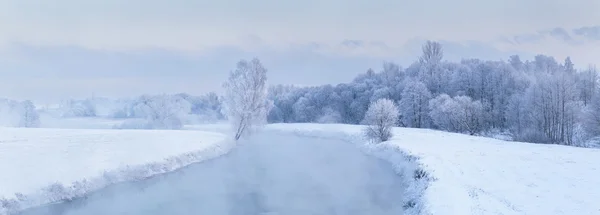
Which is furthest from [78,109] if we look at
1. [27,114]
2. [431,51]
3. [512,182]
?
[512,182]

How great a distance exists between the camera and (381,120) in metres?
46.5

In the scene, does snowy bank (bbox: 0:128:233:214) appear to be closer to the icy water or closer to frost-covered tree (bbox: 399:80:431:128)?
the icy water

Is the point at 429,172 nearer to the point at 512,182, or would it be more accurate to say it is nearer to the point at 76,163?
the point at 512,182

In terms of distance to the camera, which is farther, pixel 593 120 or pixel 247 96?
pixel 247 96

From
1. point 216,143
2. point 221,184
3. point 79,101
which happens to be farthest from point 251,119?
point 79,101

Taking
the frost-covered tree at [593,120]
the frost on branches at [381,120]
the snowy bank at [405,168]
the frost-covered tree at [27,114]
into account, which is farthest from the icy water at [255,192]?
the frost-covered tree at [27,114]

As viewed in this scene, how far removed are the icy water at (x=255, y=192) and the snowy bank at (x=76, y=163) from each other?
2.67ft

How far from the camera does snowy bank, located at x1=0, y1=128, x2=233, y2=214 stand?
19.1 meters

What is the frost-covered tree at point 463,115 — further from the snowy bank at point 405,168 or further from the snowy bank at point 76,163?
the snowy bank at point 76,163

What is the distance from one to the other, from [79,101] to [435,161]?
596 feet

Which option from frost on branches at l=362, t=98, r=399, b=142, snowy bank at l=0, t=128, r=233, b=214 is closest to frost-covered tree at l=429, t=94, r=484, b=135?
frost on branches at l=362, t=98, r=399, b=142

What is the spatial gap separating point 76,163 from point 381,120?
31.2m

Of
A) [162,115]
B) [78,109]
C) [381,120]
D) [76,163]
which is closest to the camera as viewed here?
[76,163]

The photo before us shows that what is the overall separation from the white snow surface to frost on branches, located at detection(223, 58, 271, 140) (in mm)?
20822
